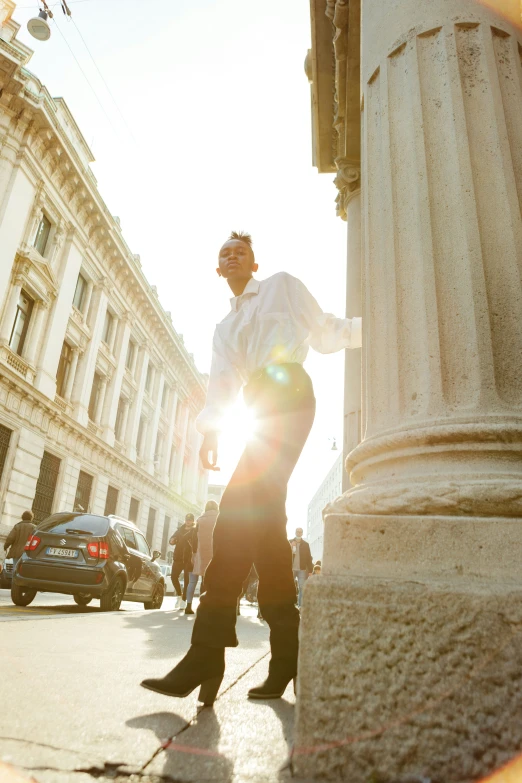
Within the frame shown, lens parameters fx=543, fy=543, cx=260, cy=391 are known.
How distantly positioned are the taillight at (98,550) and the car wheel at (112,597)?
18.9 inches

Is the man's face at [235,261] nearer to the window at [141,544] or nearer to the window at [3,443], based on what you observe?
the window at [141,544]

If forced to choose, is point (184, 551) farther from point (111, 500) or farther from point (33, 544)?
point (111, 500)

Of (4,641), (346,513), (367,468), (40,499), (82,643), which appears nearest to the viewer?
(346,513)

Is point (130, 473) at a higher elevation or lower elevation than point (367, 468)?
higher

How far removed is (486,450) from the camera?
5.48 feet

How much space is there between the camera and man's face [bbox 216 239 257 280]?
2641 mm

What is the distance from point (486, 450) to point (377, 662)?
29.2 inches

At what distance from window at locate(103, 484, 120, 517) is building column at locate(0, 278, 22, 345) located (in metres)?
10.6

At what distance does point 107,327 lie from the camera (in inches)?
1081

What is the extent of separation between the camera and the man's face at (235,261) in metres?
2.64

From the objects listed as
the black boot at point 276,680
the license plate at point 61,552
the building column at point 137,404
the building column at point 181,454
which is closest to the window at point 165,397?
the building column at point 181,454

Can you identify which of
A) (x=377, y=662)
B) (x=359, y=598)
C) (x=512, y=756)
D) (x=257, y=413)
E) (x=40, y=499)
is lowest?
(x=512, y=756)

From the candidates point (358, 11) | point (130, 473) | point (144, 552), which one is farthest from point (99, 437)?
point (358, 11)

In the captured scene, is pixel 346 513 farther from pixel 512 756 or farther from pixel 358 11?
pixel 358 11
